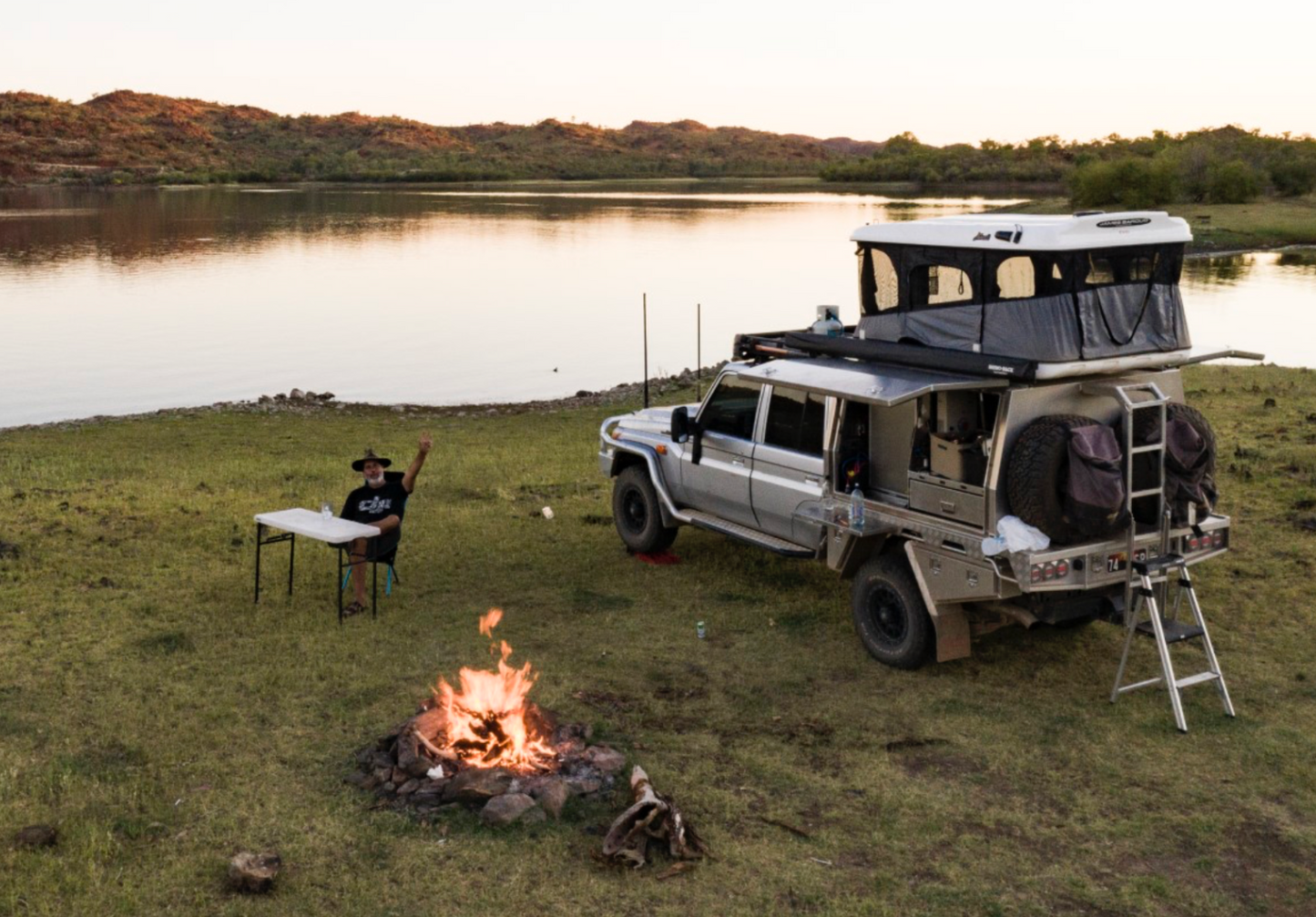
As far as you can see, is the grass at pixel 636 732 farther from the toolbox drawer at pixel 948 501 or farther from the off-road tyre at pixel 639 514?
the toolbox drawer at pixel 948 501

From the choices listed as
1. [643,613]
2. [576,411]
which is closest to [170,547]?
[643,613]

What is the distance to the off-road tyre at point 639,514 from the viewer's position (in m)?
Answer: 12.4

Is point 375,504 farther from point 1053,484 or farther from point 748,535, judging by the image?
point 1053,484

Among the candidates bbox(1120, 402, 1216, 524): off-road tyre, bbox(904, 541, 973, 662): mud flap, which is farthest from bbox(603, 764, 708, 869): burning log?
bbox(1120, 402, 1216, 524): off-road tyre

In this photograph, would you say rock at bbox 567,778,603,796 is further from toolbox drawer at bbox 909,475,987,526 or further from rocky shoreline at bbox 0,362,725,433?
rocky shoreline at bbox 0,362,725,433

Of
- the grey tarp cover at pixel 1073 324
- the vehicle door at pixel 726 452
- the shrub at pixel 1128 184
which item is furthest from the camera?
the shrub at pixel 1128 184

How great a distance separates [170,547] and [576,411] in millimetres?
13763

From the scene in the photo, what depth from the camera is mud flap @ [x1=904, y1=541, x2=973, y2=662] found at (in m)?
9.28

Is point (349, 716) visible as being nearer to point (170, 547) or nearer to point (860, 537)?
point (860, 537)

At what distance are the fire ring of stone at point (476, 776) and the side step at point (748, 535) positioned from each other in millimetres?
3157

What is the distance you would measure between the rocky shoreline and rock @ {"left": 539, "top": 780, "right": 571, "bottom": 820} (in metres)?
19.3

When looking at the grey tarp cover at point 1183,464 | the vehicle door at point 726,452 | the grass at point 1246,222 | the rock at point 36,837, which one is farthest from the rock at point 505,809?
the grass at point 1246,222

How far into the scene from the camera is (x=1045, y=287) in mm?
9070

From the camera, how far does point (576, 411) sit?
26.1 m
